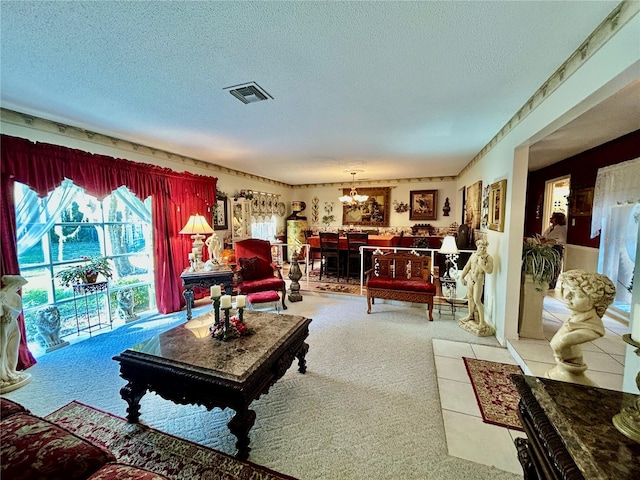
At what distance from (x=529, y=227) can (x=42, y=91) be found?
312 inches

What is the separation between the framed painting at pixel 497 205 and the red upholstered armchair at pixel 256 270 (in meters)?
2.99

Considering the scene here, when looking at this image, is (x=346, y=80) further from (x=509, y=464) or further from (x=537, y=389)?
(x=509, y=464)

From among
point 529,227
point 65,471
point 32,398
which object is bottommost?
point 32,398

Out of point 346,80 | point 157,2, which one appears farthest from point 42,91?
point 346,80

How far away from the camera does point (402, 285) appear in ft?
12.2

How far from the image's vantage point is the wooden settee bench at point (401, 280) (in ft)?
11.9

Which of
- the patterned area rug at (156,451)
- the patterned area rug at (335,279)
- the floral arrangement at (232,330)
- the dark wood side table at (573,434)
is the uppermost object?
the dark wood side table at (573,434)

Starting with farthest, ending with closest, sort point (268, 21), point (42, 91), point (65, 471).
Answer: point (42, 91)
point (268, 21)
point (65, 471)

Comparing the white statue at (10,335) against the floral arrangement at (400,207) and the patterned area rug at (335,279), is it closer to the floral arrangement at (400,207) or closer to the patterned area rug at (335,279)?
the patterned area rug at (335,279)

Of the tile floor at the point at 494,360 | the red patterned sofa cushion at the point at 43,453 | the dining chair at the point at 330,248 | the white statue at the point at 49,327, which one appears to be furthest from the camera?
the dining chair at the point at 330,248

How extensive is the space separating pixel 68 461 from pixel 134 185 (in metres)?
3.31

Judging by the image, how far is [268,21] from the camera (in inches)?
54.2

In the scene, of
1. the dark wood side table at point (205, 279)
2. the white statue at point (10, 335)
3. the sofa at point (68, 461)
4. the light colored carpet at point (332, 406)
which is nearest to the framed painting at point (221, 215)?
Answer: the dark wood side table at point (205, 279)

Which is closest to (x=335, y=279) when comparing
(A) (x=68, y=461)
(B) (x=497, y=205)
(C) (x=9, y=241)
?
(B) (x=497, y=205)
